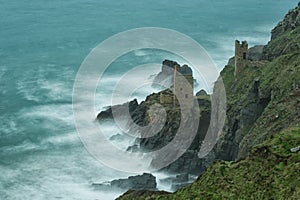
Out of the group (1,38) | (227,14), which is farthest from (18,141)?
(227,14)

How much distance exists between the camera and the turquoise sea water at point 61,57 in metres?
54.2

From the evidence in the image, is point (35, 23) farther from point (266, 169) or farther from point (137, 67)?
point (266, 169)

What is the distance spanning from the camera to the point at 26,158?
193 feet

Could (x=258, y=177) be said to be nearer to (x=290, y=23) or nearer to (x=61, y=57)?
(x=290, y=23)

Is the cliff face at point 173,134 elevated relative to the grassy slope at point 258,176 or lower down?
elevated

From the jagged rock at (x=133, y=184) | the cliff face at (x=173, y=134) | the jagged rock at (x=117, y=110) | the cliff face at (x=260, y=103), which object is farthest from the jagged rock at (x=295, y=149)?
the jagged rock at (x=117, y=110)

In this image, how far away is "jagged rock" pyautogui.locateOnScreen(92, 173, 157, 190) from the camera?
48938mm

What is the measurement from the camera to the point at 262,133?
40.6 m

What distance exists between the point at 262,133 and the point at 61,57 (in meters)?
68.2

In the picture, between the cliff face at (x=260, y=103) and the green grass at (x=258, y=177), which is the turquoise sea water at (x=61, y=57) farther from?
the green grass at (x=258, y=177)

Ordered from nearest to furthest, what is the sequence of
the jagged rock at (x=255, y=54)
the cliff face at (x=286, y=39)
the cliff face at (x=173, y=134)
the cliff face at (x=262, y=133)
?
the cliff face at (x=262, y=133) → the cliff face at (x=173, y=134) → the cliff face at (x=286, y=39) → the jagged rock at (x=255, y=54)

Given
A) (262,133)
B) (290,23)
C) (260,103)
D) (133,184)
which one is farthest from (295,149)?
(290,23)

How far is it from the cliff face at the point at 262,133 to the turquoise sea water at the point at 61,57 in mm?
13100

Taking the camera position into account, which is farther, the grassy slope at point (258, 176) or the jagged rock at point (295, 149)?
the jagged rock at point (295, 149)
